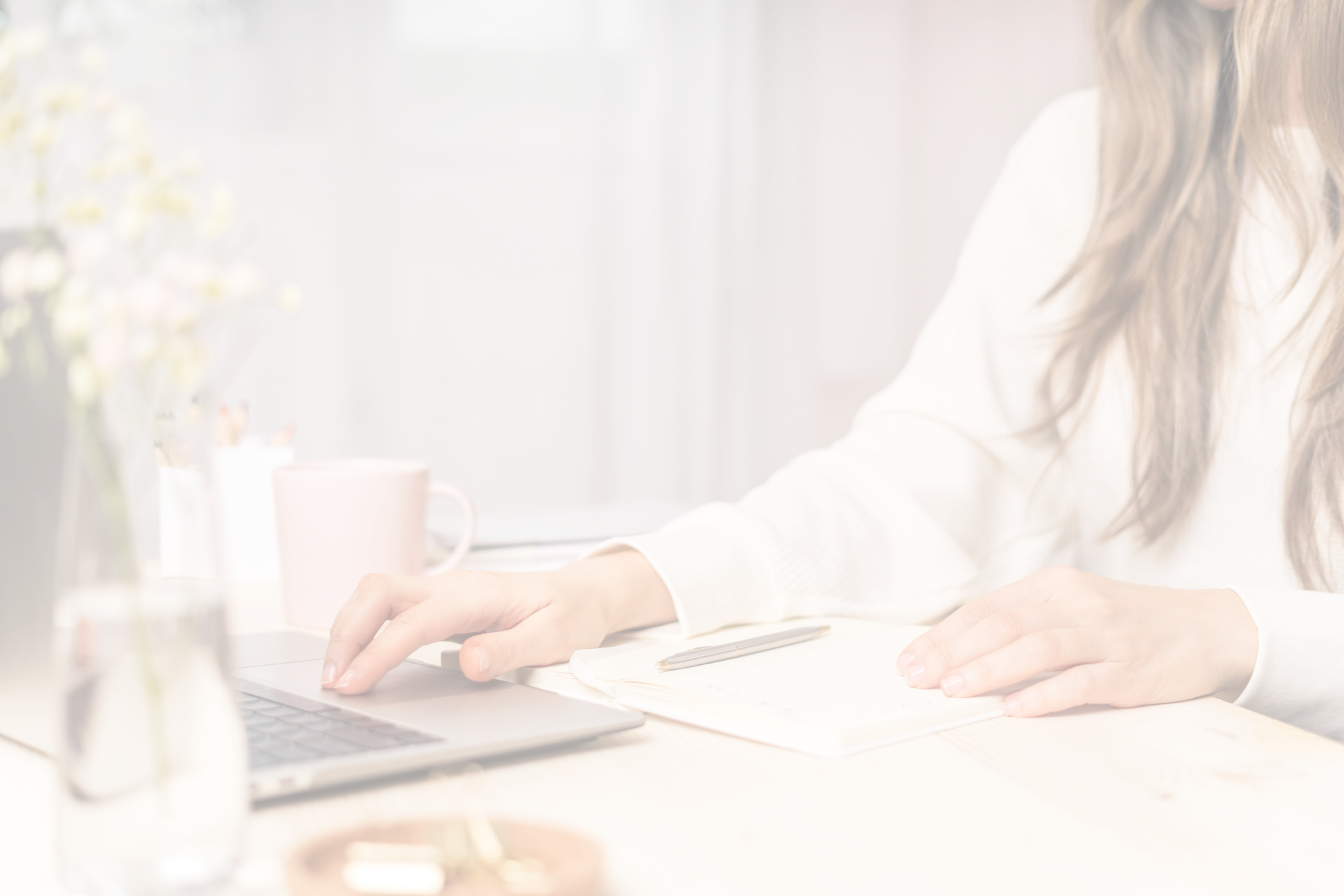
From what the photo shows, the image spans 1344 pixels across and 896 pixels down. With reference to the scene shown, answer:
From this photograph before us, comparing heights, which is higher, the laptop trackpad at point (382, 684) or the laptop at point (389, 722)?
the laptop at point (389, 722)

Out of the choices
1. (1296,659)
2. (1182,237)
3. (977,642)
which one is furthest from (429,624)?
(1182,237)

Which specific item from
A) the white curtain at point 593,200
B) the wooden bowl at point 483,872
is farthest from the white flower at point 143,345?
the white curtain at point 593,200

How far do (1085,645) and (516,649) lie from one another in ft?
1.01

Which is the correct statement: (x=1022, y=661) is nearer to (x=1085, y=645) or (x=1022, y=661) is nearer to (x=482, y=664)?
(x=1085, y=645)

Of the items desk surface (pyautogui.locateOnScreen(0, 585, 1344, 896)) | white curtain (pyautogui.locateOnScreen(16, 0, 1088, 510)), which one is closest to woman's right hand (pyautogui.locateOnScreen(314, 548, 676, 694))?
desk surface (pyautogui.locateOnScreen(0, 585, 1344, 896))

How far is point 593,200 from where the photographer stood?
254 centimetres

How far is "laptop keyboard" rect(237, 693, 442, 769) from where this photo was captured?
48cm

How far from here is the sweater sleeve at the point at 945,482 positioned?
81 centimetres

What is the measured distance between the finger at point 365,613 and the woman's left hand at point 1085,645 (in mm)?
283

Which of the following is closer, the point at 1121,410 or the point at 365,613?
the point at 365,613

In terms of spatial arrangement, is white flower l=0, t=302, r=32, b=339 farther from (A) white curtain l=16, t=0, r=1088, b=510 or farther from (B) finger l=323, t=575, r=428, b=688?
(A) white curtain l=16, t=0, r=1088, b=510

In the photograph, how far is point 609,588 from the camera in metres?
0.75

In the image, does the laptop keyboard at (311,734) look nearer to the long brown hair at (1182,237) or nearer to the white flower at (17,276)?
the white flower at (17,276)

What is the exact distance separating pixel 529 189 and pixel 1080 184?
1.58 m
